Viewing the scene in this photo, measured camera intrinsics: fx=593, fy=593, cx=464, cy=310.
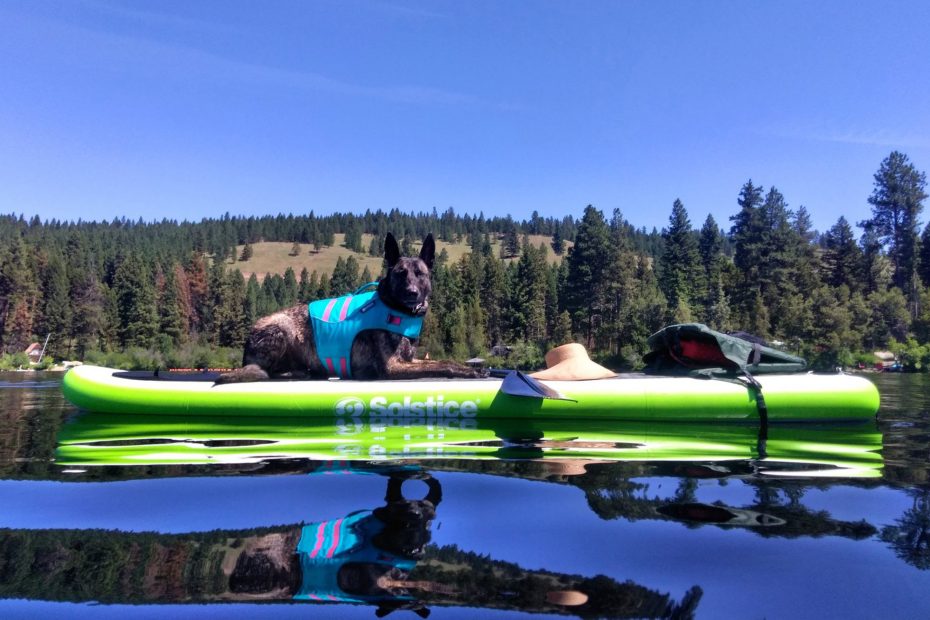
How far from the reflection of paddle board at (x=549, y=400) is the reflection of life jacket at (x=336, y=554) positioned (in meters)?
3.73

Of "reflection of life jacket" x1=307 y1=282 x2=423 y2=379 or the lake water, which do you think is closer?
the lake water

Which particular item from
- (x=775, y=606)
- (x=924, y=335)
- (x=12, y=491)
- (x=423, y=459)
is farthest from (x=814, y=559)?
(x=924, y=335)

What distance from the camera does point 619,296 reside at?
237ft

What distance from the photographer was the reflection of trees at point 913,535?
321 cm

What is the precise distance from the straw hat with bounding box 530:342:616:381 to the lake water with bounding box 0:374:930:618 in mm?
1932

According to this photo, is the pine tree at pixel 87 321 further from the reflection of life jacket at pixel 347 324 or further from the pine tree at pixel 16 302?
the reflection of life jacket at pixel 347 324

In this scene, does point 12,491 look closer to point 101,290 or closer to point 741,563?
point 741,563

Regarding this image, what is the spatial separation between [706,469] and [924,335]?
2425 inches

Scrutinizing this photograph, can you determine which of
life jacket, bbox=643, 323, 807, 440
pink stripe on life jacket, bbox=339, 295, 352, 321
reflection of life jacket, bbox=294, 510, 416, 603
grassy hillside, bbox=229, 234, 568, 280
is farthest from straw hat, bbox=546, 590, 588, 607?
grassy hillside, bbox=229, 234, 568, 280

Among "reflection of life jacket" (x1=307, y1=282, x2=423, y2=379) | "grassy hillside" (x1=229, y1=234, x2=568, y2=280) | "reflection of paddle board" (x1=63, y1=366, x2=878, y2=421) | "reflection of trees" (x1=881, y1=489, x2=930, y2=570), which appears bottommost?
"reflection of trees" (x1=881, y1=489, x2=930, y2=570)

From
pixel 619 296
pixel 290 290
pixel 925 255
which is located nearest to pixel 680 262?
pixel 619 296

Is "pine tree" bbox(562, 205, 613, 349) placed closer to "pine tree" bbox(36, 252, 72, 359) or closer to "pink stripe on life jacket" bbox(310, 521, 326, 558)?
"pink stripe on life jacket" bbox(310, 521, 326, 558)

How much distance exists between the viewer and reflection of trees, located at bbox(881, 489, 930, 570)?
126 inches

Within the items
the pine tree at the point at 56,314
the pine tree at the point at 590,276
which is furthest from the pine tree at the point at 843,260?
the pine tree at the point at 56,314
